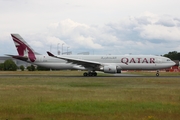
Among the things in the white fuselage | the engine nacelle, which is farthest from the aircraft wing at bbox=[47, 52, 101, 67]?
the engine nacelle

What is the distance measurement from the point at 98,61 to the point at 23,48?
10638 mm

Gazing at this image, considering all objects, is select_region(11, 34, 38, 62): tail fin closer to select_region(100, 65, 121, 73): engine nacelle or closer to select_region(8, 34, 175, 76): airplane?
select_region(8, 34, 175, 76): airplane

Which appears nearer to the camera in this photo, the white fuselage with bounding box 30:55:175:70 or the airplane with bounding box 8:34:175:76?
the airplane with bounding box 8:34:175:76

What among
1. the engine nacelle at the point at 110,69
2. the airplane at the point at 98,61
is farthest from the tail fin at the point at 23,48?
the engine nacelle at the point at 110,69

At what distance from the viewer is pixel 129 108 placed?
1405cm

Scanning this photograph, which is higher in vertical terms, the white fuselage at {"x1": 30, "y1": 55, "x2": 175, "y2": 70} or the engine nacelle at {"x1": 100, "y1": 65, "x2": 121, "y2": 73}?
the white fuselage at {"x1": 30, "y1": 55, "x2": 175, "y2": 70}

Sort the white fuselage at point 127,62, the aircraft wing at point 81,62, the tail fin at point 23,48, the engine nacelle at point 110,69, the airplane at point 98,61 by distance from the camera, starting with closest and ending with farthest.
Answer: the engine nacelle at point 110,69
the aircraft wing at point 81,62
the airplane at point 98,61
the white fuselage at point 127,62
the tail fin at point 23,48

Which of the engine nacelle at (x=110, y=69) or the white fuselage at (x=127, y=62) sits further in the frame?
the white fuselage at (x=127, y=62)

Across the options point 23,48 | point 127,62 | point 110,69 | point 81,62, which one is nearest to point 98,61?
point 81,62

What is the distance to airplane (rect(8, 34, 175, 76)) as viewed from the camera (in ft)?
150

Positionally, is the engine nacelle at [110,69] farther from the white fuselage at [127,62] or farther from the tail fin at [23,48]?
the tail fin at [23,48]

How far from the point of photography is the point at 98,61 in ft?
157

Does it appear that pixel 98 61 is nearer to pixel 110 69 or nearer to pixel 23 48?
pixel 110 69

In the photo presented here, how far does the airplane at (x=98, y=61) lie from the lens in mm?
45656
